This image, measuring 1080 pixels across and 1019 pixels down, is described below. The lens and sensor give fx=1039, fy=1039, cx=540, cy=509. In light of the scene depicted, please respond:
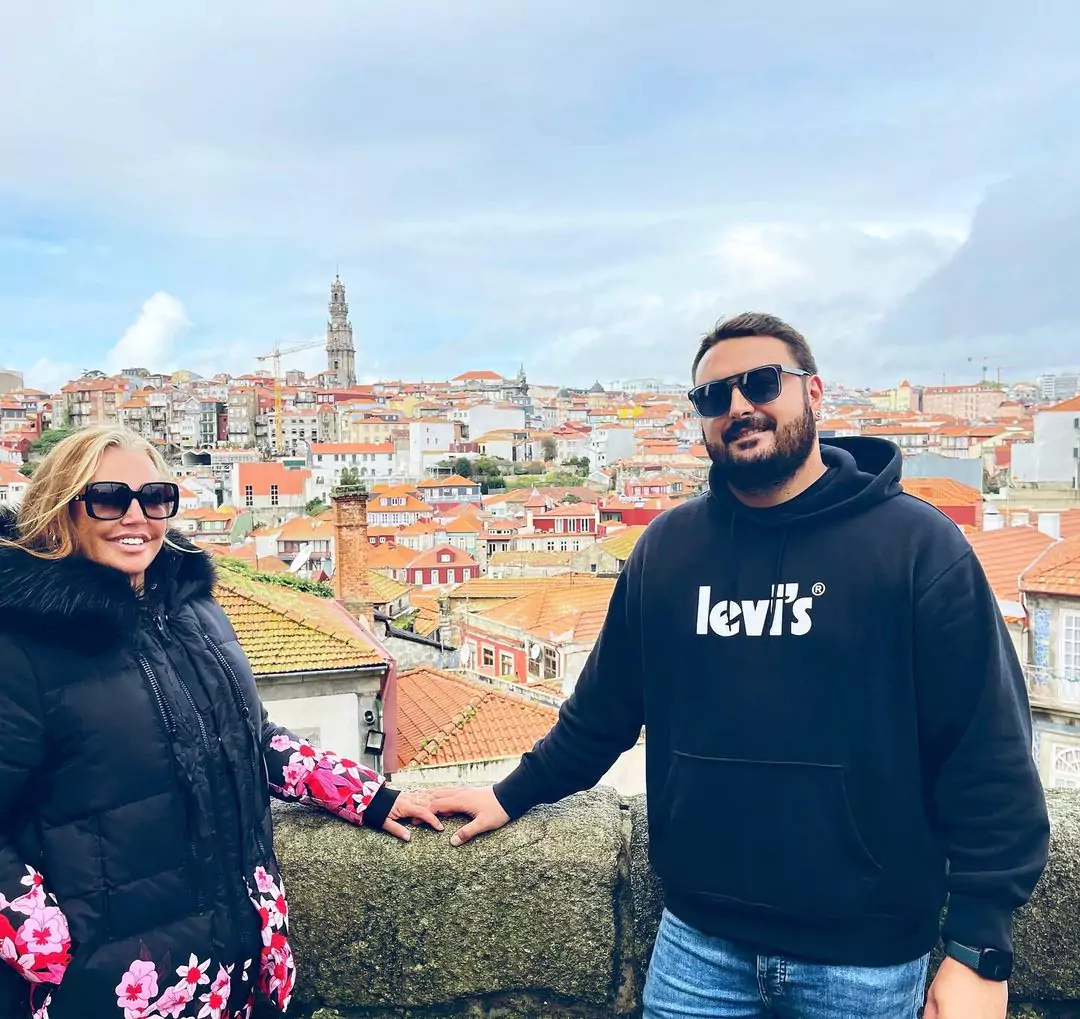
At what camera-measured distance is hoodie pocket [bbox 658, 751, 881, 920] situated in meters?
1.86

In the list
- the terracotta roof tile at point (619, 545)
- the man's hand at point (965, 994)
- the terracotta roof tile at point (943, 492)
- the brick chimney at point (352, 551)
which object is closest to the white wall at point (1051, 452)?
the terracotta roof tile at point (943, 492)

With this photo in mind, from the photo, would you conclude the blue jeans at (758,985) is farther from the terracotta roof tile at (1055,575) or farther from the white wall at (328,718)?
the terracotta roof tile at (1055,575)

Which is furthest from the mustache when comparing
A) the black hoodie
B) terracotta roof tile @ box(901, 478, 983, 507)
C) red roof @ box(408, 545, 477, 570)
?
red roof @ box(408, 545, 477, 570)

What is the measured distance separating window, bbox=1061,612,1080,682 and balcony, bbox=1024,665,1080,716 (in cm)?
7

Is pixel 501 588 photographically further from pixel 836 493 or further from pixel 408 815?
pixel 836 493

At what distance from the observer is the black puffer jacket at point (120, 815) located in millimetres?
1785

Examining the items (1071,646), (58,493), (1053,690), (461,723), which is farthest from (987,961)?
(1053,690)

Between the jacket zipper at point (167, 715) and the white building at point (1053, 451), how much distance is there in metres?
56.6

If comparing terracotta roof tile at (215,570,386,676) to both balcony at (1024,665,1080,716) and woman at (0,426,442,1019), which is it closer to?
woman at (0,426,442,1019)

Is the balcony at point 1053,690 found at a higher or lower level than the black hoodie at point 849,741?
lower

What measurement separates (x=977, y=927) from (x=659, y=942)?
0.62 m

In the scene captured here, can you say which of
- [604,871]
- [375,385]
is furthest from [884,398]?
[604,871]

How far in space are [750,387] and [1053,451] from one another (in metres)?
59.4

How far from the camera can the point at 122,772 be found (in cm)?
185
